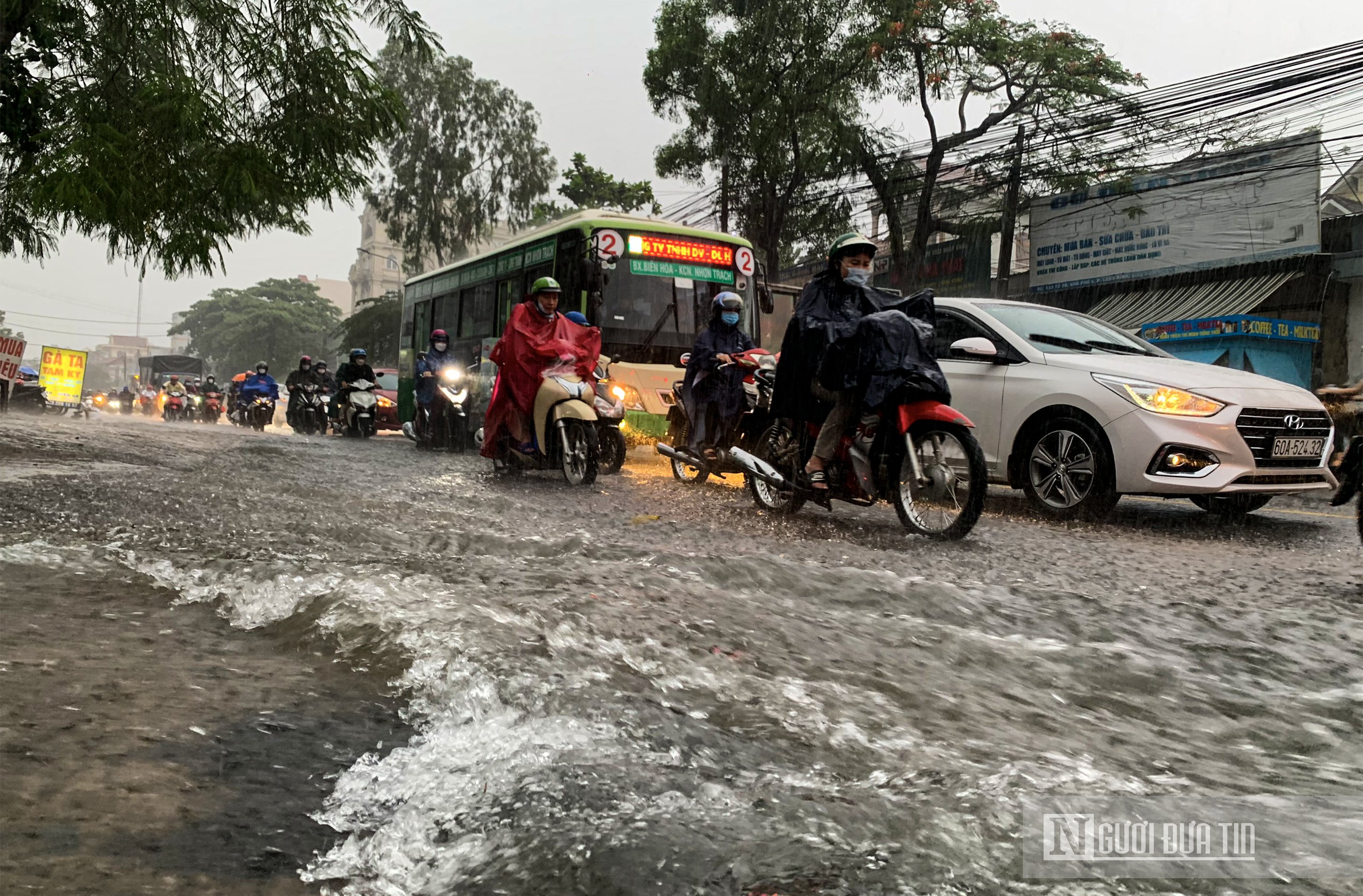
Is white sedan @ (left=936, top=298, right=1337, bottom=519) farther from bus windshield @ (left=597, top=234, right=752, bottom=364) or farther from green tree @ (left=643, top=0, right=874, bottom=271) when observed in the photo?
green tree @ (left=643, top=0, right=874, bottom=271)

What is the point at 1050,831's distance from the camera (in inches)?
65.8

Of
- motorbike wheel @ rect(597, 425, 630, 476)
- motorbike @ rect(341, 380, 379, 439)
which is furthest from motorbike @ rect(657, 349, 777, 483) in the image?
motorbike @ rect(341, 380, 379, 439)

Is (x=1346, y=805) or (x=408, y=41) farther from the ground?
(x=408, y=41)

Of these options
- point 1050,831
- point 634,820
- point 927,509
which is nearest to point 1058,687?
point 1050,831

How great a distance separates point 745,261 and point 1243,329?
33.9 ft

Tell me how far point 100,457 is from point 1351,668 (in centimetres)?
861

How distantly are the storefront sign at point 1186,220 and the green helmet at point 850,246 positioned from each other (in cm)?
1423

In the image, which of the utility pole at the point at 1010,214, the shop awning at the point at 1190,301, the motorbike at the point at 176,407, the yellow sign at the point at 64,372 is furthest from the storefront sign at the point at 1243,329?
the yellow sign at the point at 64,372

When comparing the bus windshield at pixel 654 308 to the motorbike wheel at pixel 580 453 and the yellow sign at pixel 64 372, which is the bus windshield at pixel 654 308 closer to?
the motorbike wheel at pixel 580 453

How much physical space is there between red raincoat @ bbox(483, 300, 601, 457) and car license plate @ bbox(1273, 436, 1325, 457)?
5.09m

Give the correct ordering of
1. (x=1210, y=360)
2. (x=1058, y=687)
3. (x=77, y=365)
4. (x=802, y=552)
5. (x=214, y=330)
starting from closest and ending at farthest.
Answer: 1. (x=1058, y=687)
2. (x=802, y=552)
3. (x=1210, y=360)
4. (x=77, y=365)
5. (x=214, y=330)

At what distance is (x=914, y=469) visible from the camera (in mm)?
5543

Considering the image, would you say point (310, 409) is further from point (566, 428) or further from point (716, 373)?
point (716, 373)

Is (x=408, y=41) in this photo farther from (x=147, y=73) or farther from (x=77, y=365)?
(x=77, y=365)
